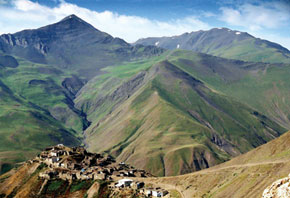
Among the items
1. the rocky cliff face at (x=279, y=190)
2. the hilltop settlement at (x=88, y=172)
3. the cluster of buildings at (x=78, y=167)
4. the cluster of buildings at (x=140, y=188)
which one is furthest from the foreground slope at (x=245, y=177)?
the rocky cliff face at (x=279, y=190)

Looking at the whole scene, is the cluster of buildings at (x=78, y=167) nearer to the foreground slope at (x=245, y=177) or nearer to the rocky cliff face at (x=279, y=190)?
the foreground slope at (x=245, y=177)

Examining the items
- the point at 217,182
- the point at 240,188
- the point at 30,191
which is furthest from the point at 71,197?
the point at 240,188

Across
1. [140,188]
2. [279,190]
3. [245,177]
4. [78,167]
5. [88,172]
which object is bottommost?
[78,167]

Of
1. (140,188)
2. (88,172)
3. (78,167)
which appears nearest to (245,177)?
(140,188)

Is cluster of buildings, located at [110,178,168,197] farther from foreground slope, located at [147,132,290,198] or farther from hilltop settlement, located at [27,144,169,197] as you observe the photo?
foreground slope, located at [147,132,290,198]

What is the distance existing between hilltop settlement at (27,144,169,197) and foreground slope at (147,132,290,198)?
39.9 feet

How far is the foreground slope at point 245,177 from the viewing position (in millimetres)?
100438

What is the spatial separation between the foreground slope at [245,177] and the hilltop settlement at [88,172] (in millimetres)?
12155

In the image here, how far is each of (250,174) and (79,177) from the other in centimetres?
6989

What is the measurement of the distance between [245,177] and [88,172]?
66.4m

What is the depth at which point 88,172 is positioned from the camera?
5645 inches

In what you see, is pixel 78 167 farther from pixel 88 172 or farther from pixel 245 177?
pixel 245 177

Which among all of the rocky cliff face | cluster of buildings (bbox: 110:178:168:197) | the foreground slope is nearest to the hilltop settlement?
cluster of buildings (bbox: 110:178:168:197)

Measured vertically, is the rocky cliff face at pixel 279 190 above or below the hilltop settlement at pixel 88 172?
above
